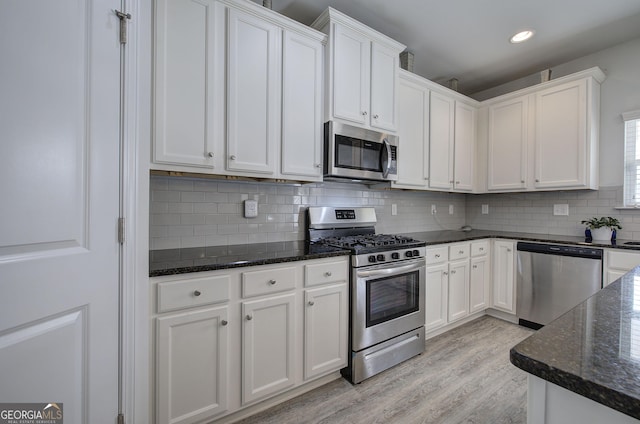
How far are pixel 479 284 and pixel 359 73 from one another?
2529mm

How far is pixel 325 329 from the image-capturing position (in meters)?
1.91

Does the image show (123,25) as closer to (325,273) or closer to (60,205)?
(60,205)

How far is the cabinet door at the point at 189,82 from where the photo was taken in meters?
1.63

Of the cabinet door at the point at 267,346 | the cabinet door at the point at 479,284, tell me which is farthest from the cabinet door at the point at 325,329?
the cabinet door at the point at 479,284

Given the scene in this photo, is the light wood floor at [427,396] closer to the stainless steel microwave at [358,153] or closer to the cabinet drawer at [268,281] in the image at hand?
the cabinet drawer at [268,281]

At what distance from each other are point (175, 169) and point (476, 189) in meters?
3.42

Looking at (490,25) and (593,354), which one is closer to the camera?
(593,354)

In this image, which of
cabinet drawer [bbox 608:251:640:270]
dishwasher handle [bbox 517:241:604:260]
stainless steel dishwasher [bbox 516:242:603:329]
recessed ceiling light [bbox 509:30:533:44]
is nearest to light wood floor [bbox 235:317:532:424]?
stainless steel dishwasher [bbox 516:242:603:329]

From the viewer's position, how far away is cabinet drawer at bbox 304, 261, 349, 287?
1833 millimetres

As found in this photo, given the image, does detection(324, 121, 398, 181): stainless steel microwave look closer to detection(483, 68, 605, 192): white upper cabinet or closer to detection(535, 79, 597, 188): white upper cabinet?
detection(483, 68, 605, 192): white upper cabinet

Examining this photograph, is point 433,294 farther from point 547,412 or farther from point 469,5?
point 469,5

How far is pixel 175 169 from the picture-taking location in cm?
170

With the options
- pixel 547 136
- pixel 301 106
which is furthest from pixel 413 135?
pixel 547 136

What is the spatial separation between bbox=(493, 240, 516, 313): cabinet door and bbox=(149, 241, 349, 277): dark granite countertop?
2.14 metres
